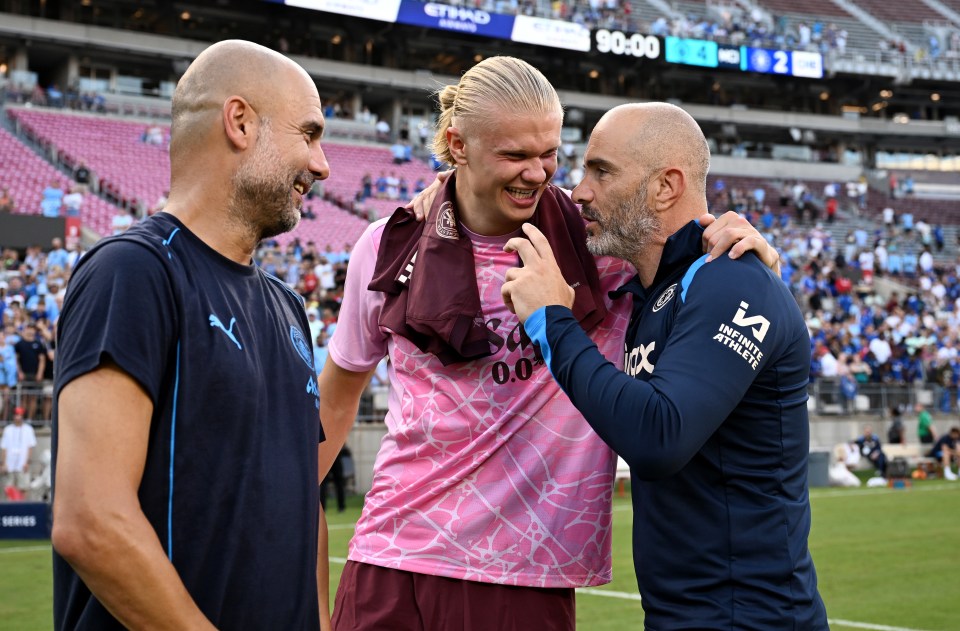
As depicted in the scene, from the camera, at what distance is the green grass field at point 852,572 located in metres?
8.12

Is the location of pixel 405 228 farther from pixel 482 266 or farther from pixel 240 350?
pixel 240 350

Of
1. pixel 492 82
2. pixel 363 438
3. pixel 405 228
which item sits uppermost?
pixel 492 82

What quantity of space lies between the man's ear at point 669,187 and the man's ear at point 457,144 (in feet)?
2.08

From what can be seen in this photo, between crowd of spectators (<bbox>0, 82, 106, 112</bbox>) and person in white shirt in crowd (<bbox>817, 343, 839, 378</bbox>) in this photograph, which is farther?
crowd of spectators (<bbox>0, 82, 106, 112</bbox>)

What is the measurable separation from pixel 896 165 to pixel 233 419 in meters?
61.2

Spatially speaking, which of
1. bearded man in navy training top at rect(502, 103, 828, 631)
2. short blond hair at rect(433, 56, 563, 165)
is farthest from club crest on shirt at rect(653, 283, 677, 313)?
short blond hair at rect(433, 56, 563, 165)

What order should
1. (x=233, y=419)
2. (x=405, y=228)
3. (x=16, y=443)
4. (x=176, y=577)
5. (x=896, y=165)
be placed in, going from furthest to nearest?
(x=896, y=165) < (x=16, y=443) < (x=405, y=228) < (x=233, y=419) < (x=176, y=577)

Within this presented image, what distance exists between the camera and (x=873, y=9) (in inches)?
2388

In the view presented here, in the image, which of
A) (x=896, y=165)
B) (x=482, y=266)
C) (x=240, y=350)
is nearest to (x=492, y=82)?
(x=482, y=266)

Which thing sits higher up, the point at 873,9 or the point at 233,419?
the point at 873,9

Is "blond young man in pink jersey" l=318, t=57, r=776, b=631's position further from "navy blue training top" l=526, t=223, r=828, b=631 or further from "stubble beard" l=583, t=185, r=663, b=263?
"navy blue training top" l=526, t=223, r=828, b=631

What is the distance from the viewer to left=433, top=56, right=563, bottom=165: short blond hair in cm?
337

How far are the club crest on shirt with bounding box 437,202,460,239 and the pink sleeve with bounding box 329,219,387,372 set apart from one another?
283 millimetres

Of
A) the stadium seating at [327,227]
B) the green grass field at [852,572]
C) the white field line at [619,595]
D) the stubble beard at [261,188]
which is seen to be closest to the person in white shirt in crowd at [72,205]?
the stadium seating at [327,227]
